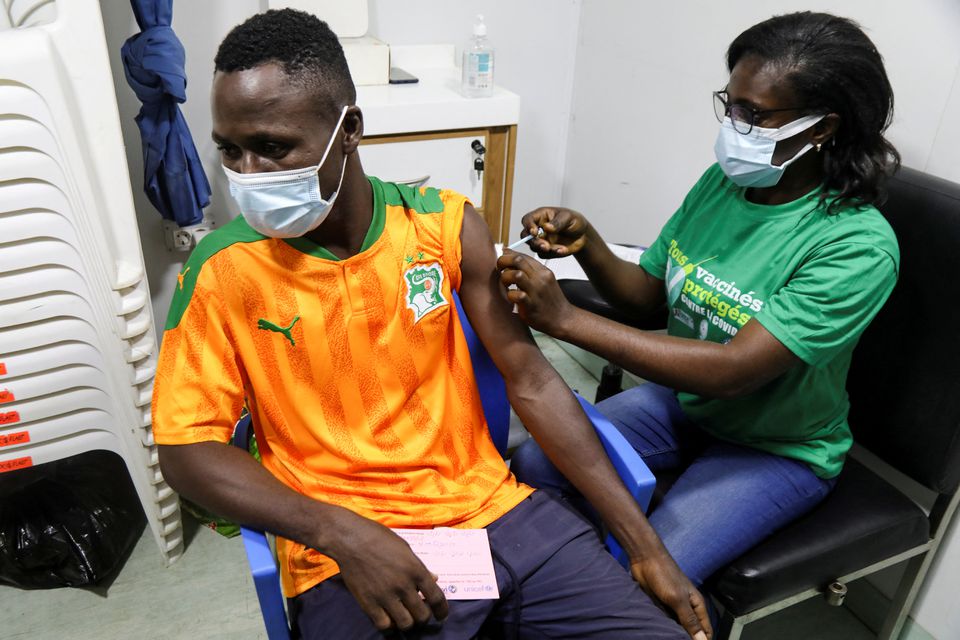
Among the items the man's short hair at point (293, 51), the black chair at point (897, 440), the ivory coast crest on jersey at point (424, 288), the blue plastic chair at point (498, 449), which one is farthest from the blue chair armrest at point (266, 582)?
the black chair at point (897, 440)

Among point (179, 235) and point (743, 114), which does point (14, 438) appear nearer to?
point (179, 235)

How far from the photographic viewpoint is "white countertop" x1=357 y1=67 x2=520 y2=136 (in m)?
2.21

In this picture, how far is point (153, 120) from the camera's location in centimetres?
198

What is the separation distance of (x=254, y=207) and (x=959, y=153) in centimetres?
135

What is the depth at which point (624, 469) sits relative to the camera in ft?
4.40

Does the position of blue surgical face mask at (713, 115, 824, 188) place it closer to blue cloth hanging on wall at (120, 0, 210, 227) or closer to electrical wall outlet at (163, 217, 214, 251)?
blue cloth hanging on wall at (120, 0, 210, 227)

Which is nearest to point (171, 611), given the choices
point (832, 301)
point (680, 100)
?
point (832, 301)

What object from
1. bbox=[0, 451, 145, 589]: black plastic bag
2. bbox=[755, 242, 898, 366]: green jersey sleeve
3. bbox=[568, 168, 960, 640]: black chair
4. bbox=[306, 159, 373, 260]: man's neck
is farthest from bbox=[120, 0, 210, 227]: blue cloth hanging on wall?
bbox=[568, 168, 960, 640]: black chair

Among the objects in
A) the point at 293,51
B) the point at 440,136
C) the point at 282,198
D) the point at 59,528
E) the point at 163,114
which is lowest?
the point at 59,528

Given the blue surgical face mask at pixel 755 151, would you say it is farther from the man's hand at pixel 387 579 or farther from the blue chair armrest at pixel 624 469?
the man's hand at pixel 387 579

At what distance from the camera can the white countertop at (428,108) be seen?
221 cm

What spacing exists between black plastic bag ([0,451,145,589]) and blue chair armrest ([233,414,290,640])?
102cm

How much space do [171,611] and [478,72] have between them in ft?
5.77

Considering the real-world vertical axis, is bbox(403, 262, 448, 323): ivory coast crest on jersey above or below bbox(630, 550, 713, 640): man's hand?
above
